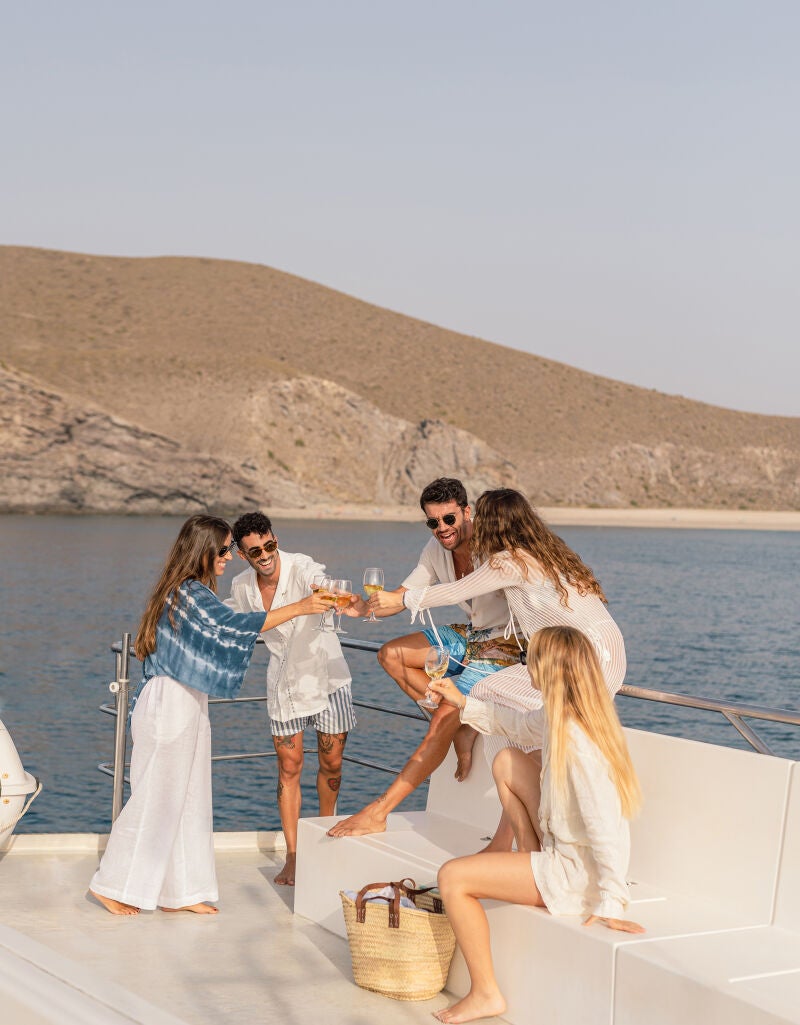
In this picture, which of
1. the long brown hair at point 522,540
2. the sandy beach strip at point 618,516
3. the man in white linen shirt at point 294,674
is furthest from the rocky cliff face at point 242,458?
the long brown hair at point 522,540

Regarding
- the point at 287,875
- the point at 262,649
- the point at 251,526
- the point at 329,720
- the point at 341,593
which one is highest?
the point at 251,526

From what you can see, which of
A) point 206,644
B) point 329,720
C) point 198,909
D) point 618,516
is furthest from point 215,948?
point 618,516

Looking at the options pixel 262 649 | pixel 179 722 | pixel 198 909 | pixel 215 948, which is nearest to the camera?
pixel 215 948

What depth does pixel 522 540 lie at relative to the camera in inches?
162

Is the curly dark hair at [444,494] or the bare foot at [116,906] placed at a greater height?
the curly dark hair at [444,494]

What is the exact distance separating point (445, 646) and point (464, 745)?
1.24ft

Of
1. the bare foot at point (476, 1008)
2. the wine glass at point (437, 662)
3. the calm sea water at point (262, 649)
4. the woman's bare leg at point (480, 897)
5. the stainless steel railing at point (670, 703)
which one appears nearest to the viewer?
the woman's bare leg at point (480, 897)

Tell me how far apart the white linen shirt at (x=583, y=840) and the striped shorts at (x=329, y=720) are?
1.90m

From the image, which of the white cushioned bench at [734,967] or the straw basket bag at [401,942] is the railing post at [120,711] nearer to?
the straw basket bag at [401,942]

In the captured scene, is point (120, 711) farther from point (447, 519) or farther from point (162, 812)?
point (447, 519)

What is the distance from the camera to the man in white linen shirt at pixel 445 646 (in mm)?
4395

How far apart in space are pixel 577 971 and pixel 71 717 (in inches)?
659

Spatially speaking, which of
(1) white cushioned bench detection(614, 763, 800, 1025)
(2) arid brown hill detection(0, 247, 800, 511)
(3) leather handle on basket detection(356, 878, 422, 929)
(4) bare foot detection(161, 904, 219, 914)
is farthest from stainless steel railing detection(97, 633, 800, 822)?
(2) arid brown hill detection(0, 247, 800, 511)

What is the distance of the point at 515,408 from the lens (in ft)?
342
